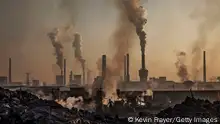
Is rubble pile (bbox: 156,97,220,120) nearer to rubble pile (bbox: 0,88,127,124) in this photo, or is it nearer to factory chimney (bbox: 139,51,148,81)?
rubble pile (bbox: 0,88,127,124)

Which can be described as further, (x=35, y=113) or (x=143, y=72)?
(x=143, y=72)

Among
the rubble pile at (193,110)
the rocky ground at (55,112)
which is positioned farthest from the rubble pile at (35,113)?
the rubble pile at (193,110)

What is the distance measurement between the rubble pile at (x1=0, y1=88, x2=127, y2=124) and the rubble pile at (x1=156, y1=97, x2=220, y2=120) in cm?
200

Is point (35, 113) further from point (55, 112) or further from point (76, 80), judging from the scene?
point (76, 80)

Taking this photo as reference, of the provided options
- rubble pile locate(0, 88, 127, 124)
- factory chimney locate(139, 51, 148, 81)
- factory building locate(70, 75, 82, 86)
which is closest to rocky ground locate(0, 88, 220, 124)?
rubble pile locate(0, 88, 127, 124)

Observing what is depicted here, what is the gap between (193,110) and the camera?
1501cm

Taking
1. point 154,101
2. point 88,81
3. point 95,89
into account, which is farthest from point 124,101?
point 88,81

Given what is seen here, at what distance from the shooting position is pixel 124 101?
21125mm

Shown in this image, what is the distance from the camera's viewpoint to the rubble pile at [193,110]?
568 inches

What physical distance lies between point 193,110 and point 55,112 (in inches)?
241

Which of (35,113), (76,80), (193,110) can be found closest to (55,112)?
(35,113)

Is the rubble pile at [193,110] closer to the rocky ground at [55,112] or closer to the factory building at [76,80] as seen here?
the rocky ground at [55,112]

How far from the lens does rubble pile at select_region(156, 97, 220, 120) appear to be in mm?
14420

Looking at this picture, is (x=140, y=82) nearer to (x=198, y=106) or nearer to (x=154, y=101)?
(x=154, y=101)
